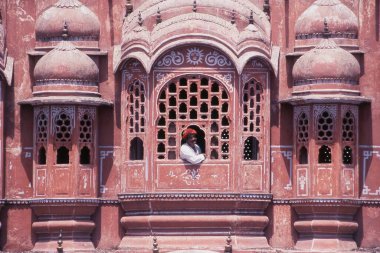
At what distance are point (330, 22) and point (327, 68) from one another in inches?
49.1

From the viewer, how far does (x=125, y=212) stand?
39.1 m

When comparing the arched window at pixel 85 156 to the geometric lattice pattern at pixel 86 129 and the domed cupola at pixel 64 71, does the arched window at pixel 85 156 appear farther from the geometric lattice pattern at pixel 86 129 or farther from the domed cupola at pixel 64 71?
the domed cupola at pixel 64 71

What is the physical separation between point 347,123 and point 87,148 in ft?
19.1

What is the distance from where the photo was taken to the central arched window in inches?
1519

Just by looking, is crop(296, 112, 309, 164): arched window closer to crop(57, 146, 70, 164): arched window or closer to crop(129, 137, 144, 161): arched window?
crop(129, 137, 144, 161): arched window

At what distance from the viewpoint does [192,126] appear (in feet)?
127

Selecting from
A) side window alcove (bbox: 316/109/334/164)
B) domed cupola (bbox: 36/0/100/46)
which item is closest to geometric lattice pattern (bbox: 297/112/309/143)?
side window alcove (bbox: 316/109/334/164)

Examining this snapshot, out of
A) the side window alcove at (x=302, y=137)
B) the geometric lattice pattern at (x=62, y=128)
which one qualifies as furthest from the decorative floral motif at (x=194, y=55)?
the geometric lattice pattern at (x=62, y=128)

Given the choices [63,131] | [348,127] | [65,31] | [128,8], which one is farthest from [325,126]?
[65,31]

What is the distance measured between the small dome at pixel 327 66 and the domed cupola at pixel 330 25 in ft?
1.27

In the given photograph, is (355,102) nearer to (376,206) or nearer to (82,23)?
(376,206)

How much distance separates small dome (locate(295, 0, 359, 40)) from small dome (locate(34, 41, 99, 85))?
4.84m

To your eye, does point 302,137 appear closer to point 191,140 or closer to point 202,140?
point 202,140

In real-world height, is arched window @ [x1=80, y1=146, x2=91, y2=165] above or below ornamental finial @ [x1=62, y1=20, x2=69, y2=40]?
below
